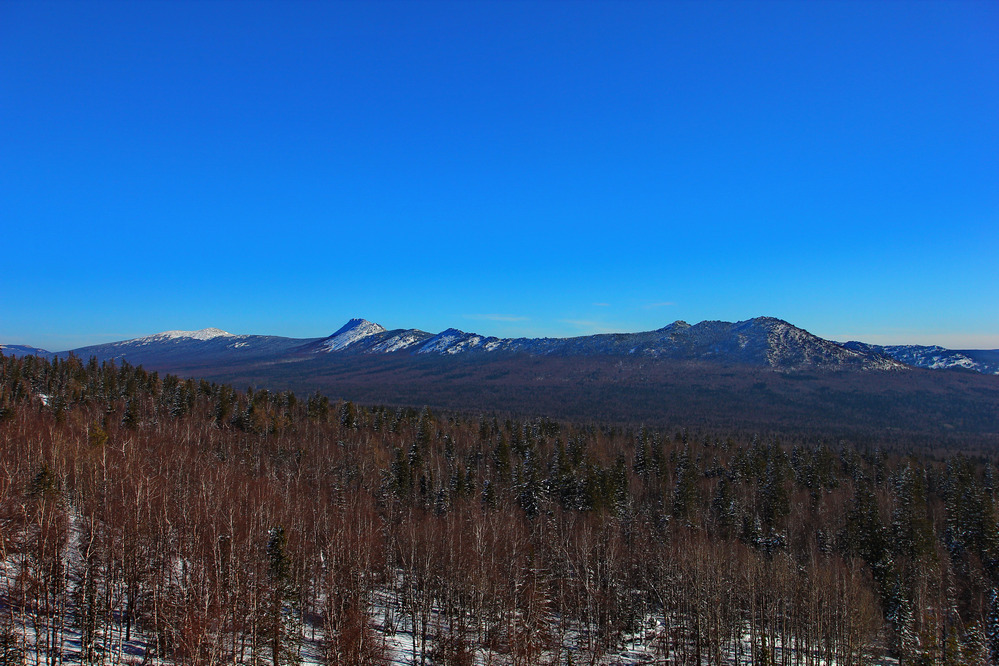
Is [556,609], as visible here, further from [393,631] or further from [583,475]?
[583,475]

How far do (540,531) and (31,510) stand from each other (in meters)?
41.7

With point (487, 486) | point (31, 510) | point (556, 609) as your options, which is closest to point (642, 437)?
point (487, 486)

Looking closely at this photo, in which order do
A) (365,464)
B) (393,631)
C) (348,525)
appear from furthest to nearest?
(365,464) → (348,525) → (393,631)

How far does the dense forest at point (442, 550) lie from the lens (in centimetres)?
2728

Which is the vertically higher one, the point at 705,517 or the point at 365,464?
the point at 365,464

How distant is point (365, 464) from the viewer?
76.1 m

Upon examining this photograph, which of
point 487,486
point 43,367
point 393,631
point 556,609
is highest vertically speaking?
point 43,367

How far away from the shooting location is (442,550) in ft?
142

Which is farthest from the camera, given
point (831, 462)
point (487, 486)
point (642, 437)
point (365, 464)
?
point (642, 437)

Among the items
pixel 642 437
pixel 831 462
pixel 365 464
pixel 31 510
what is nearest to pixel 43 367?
pixel 365 464

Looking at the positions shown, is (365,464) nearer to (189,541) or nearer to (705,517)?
(189,541)

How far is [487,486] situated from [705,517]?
1211 inches

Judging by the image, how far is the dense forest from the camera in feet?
89.5

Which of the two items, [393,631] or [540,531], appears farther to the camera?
[540,531]
